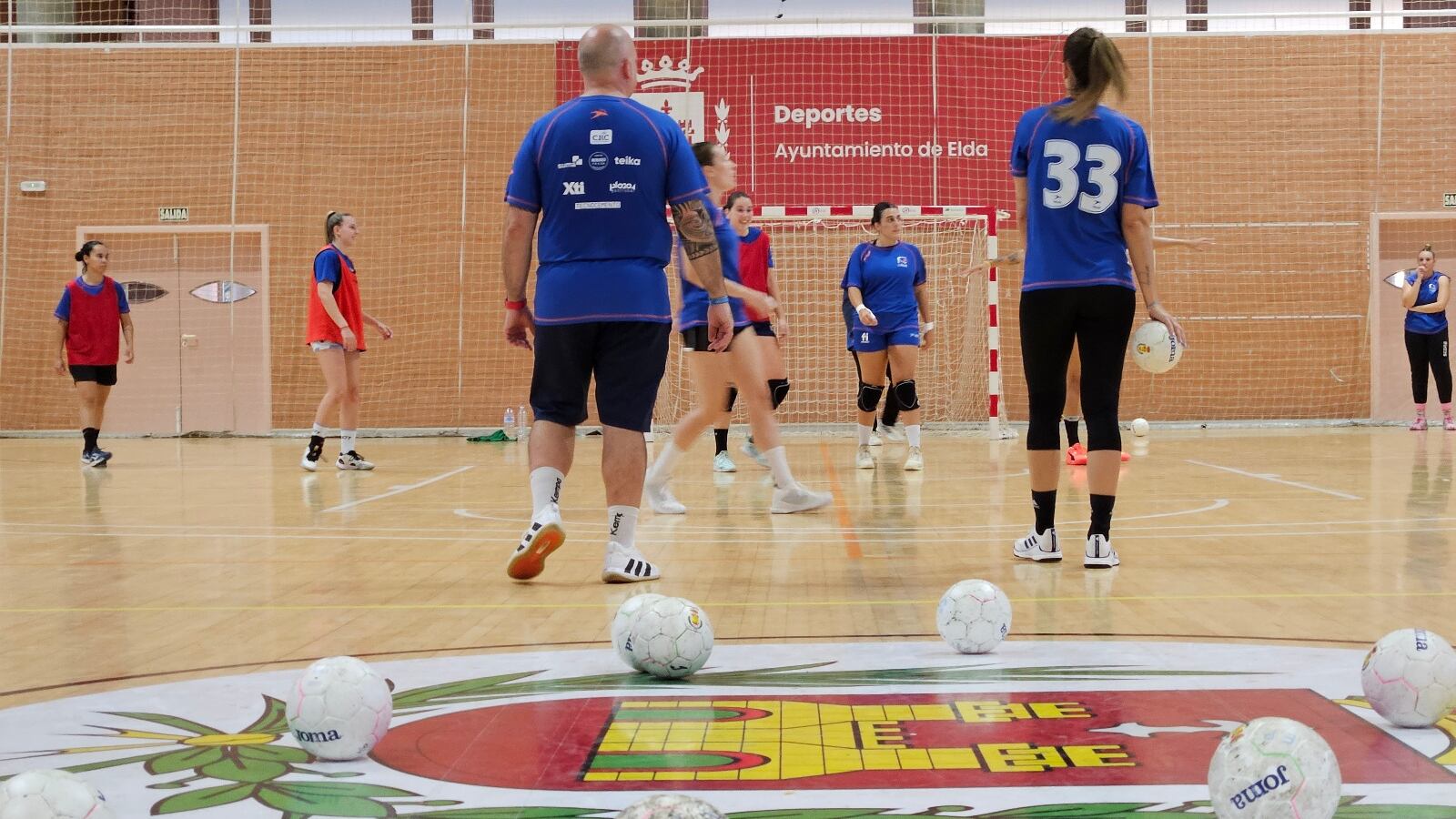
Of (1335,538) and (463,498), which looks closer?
(1335,538)

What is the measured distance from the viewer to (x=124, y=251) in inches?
661

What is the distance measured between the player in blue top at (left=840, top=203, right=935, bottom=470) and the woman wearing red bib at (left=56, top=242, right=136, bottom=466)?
6.72m

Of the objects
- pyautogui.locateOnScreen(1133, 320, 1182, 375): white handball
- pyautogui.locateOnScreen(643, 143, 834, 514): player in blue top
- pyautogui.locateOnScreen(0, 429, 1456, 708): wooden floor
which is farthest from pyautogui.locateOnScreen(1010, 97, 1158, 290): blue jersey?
pyautogui.locateOnScreen(643, 143, 834, 514): player in blue top

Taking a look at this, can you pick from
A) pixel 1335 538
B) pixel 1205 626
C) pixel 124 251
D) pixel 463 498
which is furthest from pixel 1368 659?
pixel 124 251

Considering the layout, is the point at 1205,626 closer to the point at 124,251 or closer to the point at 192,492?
the point at 192,492

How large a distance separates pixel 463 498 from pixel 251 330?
9.45m

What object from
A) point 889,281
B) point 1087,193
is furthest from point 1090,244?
point 889,281

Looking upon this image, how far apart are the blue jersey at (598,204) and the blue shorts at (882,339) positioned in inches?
228

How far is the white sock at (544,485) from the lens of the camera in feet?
15.9

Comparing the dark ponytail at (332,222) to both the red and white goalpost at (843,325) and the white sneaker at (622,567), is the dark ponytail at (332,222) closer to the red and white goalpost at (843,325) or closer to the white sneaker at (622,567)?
the red and white goalpost at (843,325)

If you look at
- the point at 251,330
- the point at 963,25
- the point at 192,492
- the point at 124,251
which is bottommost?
the point at 192,492

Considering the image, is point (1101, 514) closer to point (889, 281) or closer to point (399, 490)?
point (889, 281)

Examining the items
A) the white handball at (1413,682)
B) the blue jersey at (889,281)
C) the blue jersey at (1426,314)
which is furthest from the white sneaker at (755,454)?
the blue jersey at (1426,314)

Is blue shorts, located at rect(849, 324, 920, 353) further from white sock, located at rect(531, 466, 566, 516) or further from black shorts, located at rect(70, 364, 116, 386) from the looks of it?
black shorts, located at rect(70, 364, 116, 386)
